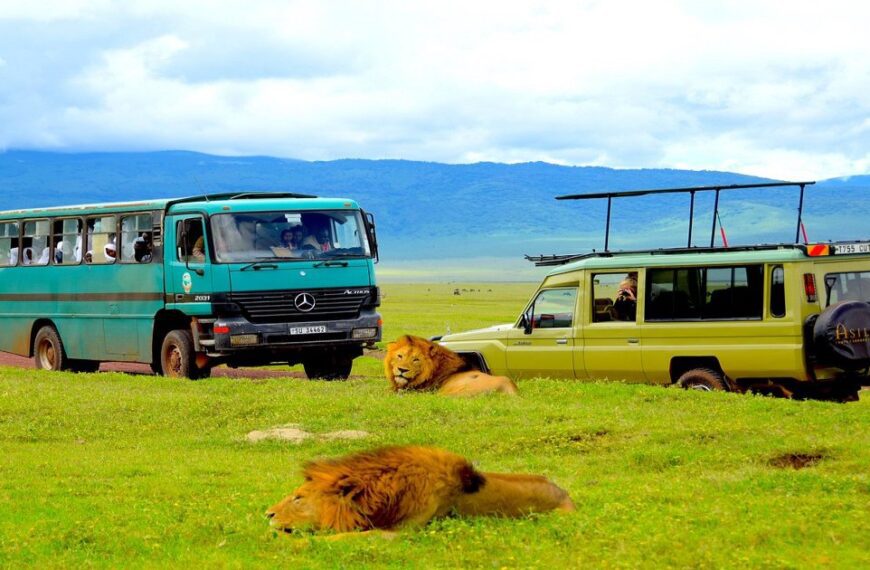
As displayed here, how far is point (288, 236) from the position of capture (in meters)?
22.2

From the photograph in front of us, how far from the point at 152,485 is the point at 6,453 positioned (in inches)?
131

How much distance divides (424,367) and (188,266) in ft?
18.9

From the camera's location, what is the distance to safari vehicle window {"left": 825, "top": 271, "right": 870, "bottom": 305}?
15.8 metres

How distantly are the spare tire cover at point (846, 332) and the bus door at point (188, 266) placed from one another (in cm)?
1040

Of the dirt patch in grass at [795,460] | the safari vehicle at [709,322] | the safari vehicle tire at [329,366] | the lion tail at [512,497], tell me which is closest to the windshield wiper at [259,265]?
the safari vehicle tire at [329,366]

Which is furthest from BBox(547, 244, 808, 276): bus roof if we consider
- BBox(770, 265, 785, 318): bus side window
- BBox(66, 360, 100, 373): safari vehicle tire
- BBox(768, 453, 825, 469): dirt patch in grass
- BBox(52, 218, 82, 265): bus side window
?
BBox(66, 360, 100, 373): safari vehicle tire

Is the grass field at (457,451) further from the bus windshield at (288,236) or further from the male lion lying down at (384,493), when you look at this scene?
the bus windshield at (288,236)

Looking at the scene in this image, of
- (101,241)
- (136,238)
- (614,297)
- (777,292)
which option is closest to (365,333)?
(136,238)

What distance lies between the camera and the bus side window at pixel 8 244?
27.3m

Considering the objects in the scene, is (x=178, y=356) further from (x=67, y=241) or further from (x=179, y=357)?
(x=67, y=241)

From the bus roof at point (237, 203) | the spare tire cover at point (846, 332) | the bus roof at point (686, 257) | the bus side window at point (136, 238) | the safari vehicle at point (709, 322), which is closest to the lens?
the spare tire cover at point (846, 332)

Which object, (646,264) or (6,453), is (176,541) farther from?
(646,264)

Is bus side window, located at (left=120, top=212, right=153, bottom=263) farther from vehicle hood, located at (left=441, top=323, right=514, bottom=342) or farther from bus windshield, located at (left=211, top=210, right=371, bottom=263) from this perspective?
vehicle hood, located at (left=441, top=323, right=514, bottom=342)

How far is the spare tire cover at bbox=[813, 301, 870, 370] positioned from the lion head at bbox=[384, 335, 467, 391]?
516 centimetres
